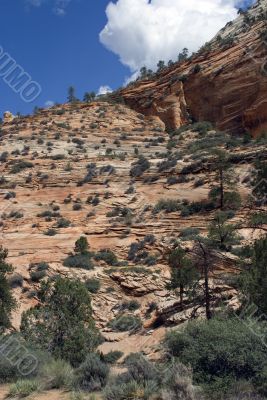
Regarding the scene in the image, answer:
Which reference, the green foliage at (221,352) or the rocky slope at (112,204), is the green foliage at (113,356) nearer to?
the rocky slope at (112,204)

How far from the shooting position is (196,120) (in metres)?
49.0

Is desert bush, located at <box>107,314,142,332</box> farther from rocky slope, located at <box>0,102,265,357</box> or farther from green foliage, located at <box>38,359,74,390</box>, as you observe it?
green foliage, located at <box>38,359,74,390</box>

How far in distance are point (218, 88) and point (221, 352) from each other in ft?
133

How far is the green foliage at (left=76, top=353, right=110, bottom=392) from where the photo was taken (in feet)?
27.1

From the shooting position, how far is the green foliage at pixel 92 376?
27.1 feet

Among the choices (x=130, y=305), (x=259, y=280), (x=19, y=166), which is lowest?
(x=130, y=305)

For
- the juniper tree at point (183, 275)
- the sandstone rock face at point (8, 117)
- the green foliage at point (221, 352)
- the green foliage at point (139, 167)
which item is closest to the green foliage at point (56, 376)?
the green foliage at point (221, 352)

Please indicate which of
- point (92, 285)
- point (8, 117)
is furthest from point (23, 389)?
point (8, 117)

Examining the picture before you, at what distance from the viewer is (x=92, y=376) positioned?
852 centimetres

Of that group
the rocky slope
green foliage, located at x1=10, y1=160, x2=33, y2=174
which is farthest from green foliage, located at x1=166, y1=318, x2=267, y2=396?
green foliage, located at x1=10, y1=160, x2=33, y2=174

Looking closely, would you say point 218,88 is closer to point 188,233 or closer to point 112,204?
point 112,204

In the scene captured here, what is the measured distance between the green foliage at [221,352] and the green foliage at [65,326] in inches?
171

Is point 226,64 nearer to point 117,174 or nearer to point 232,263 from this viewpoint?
point 117,174

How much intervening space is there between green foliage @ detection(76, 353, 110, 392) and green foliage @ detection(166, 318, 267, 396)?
1.45 meters
